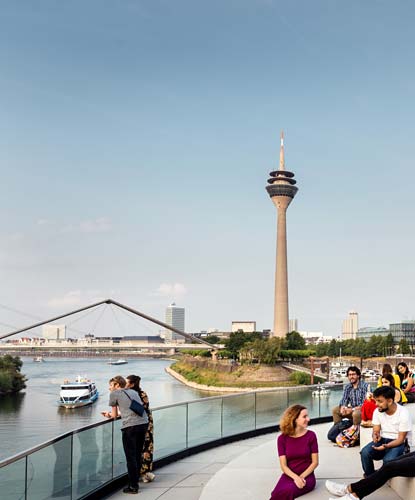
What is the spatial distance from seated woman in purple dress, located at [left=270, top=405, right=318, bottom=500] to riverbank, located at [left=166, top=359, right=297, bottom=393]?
64070 mm

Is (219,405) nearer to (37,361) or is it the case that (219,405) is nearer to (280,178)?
(280,178)

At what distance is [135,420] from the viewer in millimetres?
6383

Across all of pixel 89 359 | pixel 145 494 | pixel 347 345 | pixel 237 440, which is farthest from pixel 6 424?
pixel 89 359

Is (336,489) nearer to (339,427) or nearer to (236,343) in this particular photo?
(339,427)

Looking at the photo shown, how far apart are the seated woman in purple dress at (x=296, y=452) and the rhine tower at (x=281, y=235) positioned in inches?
4548

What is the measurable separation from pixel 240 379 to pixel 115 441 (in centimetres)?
6846

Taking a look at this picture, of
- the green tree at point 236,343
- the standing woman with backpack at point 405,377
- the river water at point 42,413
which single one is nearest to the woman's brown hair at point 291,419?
the standing woman with backpack at point 405,377

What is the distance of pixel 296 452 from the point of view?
17.1ft

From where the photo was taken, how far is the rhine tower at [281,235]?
121 m

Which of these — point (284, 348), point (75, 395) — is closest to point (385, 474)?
point (75, 395)

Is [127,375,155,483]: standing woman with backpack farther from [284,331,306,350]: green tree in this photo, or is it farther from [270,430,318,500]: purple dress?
[284,331,306,350]: green tree

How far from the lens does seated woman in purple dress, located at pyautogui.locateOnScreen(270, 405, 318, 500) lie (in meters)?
5.15

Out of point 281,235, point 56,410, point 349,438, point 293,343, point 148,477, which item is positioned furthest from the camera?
point 281,235

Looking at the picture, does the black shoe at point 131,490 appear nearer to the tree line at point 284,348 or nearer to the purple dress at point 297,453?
the purple dress at point 297,453
